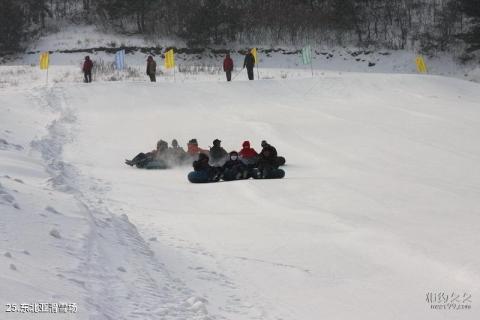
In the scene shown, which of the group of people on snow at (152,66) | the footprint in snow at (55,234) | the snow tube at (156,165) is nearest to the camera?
the footprint in snow at (55,234)

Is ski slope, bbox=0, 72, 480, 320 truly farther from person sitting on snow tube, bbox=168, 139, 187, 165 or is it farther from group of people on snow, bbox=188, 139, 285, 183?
group of people on snow, bbox=188, 139, 285, 183

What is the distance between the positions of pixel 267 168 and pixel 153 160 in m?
3.65

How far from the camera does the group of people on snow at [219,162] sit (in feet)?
43.5

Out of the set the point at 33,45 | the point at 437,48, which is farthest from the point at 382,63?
the point at 33,45

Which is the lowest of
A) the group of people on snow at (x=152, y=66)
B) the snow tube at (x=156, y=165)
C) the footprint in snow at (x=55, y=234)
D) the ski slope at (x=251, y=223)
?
the snow tube at (x=156, y=165)

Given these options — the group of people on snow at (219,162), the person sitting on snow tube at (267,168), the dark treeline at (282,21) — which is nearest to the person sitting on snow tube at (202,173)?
the group of people on snow at (219,162)

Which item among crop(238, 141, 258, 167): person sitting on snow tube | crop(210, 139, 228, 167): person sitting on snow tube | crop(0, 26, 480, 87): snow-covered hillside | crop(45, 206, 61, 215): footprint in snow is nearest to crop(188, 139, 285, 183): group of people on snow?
crop(238, 141, 258, 167): person sitting on snow tube

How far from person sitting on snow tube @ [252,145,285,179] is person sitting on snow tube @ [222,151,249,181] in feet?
0.76

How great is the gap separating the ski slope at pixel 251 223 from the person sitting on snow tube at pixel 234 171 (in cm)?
86

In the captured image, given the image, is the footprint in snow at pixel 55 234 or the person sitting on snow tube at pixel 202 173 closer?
the footprint in snow at pixel 55 234

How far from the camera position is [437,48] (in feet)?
145

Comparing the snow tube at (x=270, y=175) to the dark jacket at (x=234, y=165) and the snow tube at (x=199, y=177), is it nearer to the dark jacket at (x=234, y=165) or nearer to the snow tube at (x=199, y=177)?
the dark jacket at (x=234, y=165)

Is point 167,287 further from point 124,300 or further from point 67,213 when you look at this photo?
point 67,213

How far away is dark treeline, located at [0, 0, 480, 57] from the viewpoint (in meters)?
45.0
